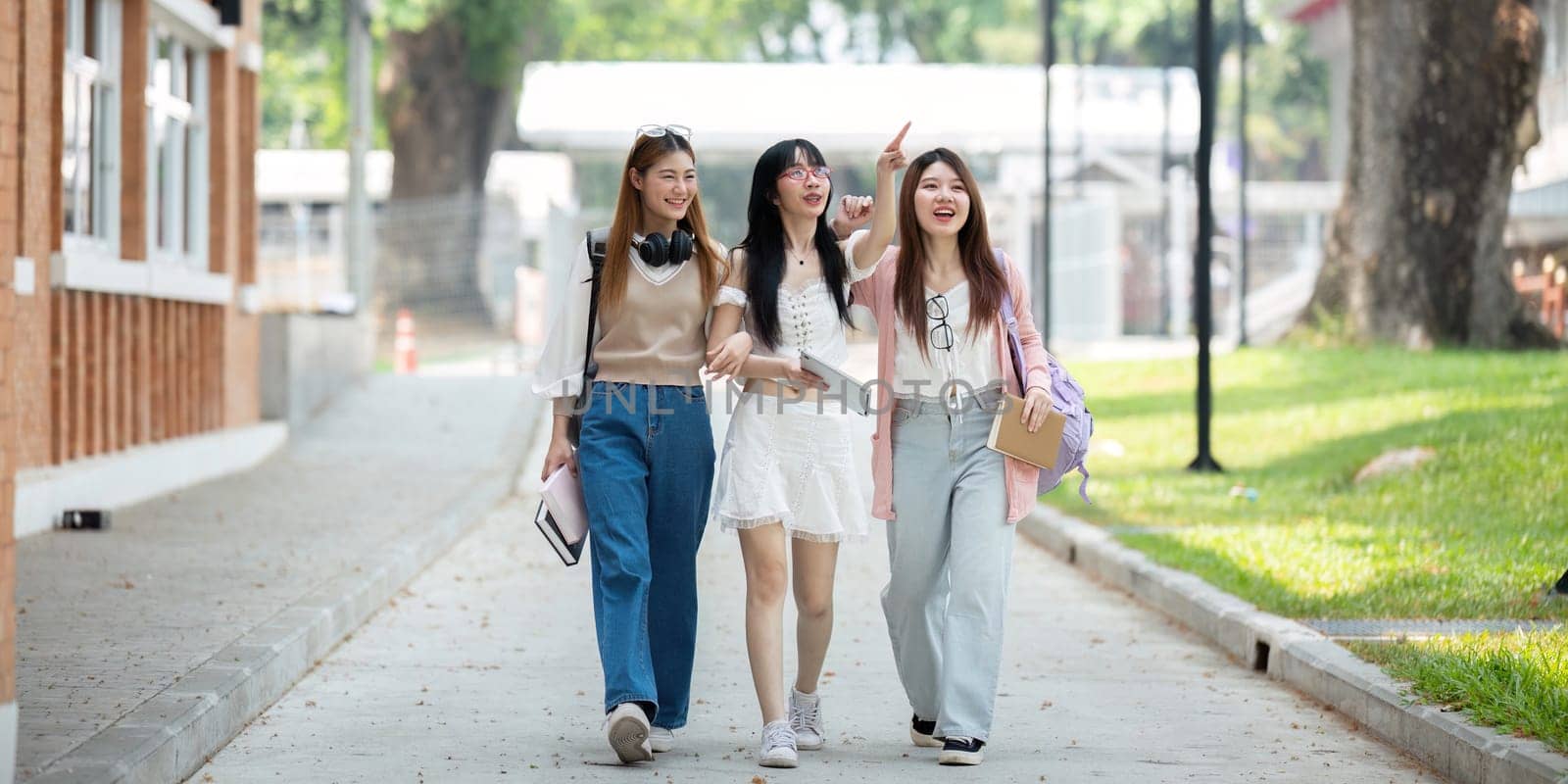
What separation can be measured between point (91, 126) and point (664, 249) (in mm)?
9058

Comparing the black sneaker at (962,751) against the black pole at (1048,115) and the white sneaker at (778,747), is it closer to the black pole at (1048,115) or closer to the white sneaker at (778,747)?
the white sneaker at (778,747)

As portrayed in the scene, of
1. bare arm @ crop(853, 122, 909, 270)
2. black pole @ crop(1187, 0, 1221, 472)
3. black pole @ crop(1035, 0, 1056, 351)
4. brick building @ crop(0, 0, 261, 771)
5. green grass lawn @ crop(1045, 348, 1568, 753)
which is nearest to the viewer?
bare arm @ crop(853, 122, 909, 270)

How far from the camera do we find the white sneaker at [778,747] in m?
6.41

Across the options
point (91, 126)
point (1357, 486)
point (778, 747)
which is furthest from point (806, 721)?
point (91, 126)

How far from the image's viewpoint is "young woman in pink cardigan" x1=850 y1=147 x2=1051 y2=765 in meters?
6.48

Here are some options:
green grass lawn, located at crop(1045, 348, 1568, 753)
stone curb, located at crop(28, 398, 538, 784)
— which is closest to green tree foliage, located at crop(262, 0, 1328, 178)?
green grass lawn, located at crop(1045, 348, 1568, 753)

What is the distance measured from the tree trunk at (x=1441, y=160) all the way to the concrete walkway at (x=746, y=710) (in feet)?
42.0

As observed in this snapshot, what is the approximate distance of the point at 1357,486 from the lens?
45.6ft

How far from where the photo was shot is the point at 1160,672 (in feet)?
28.1

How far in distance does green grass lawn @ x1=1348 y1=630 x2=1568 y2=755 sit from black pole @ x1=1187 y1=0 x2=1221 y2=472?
7395 mm

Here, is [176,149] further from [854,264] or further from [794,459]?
[794,459]

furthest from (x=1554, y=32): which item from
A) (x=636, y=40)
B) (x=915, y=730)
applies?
(x=636, y=40)

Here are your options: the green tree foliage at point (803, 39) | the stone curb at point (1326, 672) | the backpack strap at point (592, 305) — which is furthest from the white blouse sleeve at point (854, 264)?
the green tree foliage at point (803, 39)

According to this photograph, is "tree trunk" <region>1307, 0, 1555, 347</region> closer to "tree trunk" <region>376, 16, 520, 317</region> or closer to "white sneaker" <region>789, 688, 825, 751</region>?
"white sneaker" <region>789, 688, 825, 751</region>
